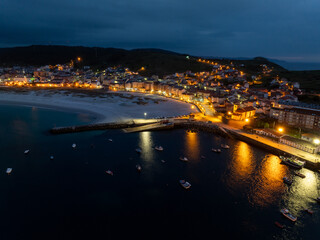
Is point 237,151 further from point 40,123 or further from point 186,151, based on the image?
point 40,123

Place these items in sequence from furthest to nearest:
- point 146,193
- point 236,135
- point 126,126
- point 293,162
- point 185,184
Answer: point 126,126 → point 236,135 → point 293,162 → point 185,184 → point 146,193

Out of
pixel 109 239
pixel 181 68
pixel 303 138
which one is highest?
pixel 181 68

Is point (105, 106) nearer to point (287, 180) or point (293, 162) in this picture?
point (293, 162)

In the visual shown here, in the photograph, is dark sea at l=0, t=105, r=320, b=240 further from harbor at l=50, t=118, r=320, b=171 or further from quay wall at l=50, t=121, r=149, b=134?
quay wall at l=50, t=121, r=149, b=134

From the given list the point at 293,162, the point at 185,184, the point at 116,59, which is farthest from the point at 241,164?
the point at 116,59

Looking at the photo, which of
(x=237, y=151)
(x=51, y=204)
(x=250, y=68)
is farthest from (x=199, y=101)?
(x=250, y=68)
